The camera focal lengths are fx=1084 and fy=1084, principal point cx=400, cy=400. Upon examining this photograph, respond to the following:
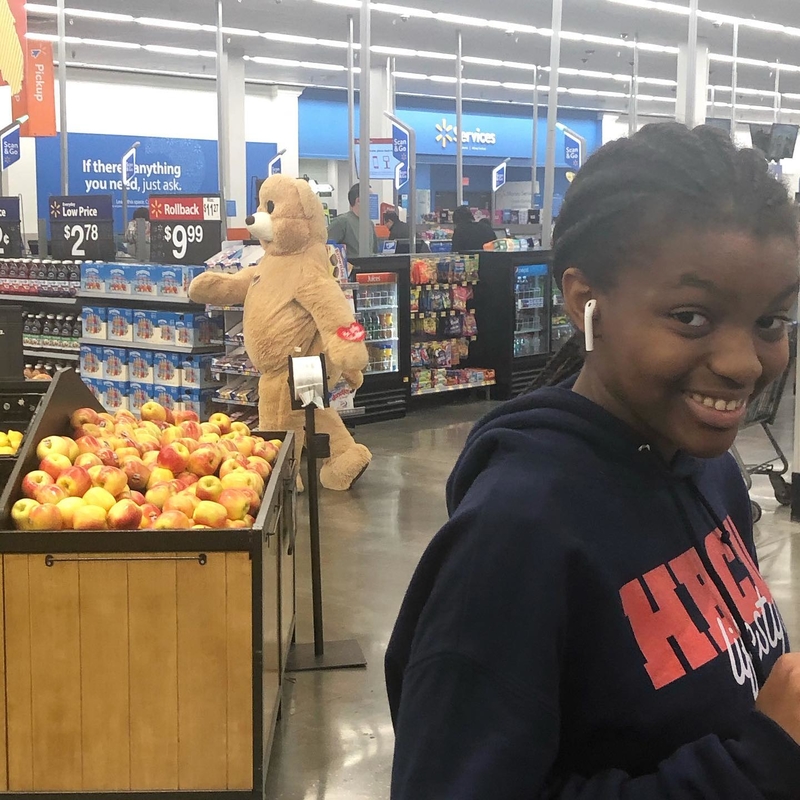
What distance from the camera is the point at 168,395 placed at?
8.07 m

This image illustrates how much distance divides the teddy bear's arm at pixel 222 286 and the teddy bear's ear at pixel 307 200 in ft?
1.80

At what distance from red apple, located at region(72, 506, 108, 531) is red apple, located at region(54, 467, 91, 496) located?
0.50ft

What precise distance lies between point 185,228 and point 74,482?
514cm

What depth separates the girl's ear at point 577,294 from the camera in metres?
1.09

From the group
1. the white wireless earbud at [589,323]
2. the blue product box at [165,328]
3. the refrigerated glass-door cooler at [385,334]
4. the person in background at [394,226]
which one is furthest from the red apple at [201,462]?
the person in background at [394,226]

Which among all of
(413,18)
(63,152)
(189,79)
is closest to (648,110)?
(189,79)

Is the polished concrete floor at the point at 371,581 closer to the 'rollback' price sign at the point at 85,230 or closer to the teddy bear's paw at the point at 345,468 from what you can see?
the teddy bear's paw at the point at 345,468

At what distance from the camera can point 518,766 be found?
0.94 metres

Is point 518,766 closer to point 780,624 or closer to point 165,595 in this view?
point 780,624

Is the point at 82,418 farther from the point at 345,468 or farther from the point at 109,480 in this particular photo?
the point at 345,468

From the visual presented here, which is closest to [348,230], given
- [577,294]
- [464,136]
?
[577,294]

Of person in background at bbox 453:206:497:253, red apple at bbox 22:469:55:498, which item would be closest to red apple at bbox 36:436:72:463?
red apple at bbox 22:469:55:498

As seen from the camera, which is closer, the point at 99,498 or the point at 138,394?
the point at 99,498

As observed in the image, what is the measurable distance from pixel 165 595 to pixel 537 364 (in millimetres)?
8212
